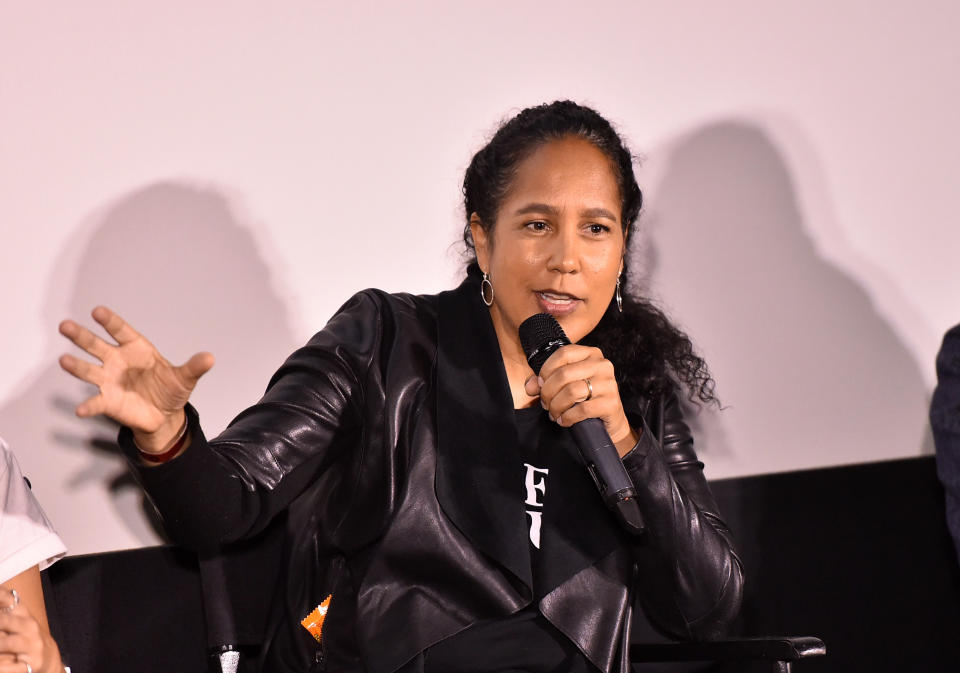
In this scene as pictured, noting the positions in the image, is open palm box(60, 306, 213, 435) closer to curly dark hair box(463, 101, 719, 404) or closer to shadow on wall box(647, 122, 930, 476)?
curly dark hair box(463, 101, 719, 404)

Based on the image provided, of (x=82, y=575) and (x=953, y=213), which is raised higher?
(x=953, y=213)

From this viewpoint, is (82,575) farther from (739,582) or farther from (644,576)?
(739,582)

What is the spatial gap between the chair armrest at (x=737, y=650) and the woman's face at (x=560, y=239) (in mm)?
575

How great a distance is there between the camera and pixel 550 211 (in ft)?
6.23

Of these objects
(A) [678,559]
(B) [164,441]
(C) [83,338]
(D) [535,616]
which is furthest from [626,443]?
(C) [83,338]

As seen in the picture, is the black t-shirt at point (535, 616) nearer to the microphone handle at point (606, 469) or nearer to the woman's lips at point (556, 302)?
the woman's lips at point (556, 302)

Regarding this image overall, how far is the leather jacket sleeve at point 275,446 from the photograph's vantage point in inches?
56.7

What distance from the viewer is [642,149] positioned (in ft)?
8.09

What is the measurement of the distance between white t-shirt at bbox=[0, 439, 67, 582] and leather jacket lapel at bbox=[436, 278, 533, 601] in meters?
0.63

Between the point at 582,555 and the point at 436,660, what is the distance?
0.98 feet

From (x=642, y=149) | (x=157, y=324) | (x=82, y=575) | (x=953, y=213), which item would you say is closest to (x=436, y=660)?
(x=82, y=575)

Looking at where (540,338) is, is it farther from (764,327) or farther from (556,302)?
(764,327)

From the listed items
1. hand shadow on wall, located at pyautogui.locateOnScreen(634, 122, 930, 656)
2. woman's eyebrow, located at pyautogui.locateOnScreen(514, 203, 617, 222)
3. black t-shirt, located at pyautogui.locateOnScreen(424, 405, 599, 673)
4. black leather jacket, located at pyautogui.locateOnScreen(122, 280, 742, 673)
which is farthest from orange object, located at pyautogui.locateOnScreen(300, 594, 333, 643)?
hand shadow on wall, located at pyautogui.locateOnScreen(634, 122, 930, 656)

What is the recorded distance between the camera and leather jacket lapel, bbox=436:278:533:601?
178cm
